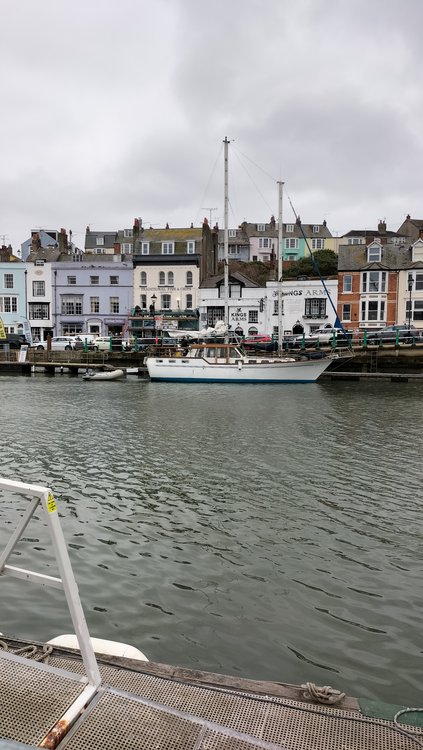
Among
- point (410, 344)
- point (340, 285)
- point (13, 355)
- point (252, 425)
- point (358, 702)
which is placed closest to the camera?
point (358, 702)

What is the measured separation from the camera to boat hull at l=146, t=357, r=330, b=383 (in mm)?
37731

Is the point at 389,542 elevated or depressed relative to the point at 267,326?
depressed

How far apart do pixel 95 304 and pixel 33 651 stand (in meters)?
62.4

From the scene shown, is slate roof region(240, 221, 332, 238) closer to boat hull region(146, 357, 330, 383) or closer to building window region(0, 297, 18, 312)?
building window region(0, 297, 18, 312)

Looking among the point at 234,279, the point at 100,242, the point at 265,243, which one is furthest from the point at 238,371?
the point at 100,242

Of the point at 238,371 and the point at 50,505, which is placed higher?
the point at 50,505

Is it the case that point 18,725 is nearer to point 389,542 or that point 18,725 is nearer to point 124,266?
point 389,542

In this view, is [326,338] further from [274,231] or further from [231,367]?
[274,231]

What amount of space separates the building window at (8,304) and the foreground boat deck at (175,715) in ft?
213

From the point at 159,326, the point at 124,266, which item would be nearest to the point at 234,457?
the point at 159,326

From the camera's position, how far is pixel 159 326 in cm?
5944

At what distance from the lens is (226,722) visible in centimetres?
348

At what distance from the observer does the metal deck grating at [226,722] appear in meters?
3.24

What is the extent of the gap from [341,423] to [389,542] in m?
12.7
